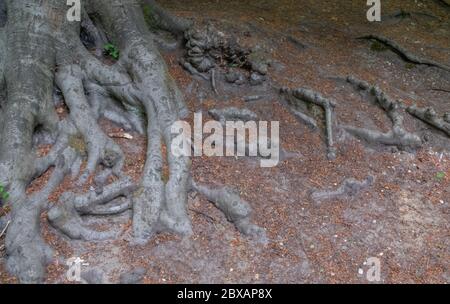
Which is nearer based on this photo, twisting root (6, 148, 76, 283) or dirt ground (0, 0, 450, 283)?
twisting root (6, 148, 76, 283)

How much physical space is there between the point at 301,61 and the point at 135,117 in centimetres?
289

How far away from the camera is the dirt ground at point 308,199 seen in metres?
4.20

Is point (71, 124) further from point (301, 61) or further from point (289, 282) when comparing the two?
point (301, 61)

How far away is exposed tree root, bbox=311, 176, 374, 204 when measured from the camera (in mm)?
4965

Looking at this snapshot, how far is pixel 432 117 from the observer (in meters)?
5.88

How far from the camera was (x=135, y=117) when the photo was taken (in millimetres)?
5438

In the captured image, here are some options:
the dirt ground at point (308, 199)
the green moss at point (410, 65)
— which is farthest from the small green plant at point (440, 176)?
the green moss at point (410, 65)

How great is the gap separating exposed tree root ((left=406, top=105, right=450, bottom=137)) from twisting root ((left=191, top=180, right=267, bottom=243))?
109 inches

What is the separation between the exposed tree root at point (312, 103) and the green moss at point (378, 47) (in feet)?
8.41

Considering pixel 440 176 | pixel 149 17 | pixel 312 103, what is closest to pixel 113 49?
pixel 149 17

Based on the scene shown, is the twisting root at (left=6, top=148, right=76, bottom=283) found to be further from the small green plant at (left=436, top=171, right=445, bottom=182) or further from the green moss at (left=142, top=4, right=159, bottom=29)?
the small green plant at (left=436, top=171, right=445, bottom=182)

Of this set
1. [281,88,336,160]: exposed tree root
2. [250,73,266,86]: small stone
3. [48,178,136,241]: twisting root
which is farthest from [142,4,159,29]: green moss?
[48,178,136,241]: twisting root

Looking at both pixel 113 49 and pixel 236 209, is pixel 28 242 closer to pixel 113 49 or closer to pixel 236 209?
pixel 236 209

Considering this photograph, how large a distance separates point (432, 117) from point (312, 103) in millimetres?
1473
